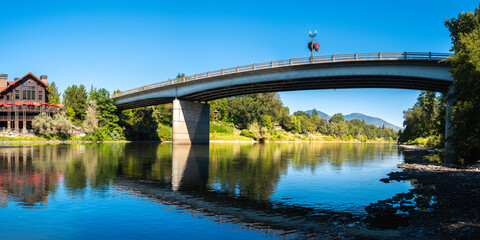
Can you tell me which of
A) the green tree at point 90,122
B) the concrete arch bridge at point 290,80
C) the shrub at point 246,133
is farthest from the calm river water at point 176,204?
the shrub at point 246,133

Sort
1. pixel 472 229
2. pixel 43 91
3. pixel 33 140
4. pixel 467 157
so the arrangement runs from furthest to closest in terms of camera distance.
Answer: pixel 43 91 → pixel 33 140 → pixel 467 157 → pixel 472 229

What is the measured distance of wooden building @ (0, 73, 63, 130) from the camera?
73750 mm

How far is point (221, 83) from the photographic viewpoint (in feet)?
198

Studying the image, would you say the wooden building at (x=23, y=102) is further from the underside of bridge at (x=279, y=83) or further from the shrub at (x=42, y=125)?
the underside of bridge at (x=279, y=83)

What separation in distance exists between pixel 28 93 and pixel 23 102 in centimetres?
453

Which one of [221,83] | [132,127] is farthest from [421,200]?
[132,127]

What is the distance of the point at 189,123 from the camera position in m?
70.7

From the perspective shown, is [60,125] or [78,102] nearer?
[60,125]

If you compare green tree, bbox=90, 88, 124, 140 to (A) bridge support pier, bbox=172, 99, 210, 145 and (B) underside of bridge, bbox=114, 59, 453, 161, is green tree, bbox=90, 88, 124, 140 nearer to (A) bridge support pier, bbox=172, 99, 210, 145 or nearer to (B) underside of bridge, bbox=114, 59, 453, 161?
(B) underside of bridge, bbox=114, 59, 453, 161

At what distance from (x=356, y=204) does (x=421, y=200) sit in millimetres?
3531

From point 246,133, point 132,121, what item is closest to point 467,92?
point 132,121

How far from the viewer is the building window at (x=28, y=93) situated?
268 ft

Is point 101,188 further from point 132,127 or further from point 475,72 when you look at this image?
point 132,127

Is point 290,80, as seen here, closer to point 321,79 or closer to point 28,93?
point 321,79
